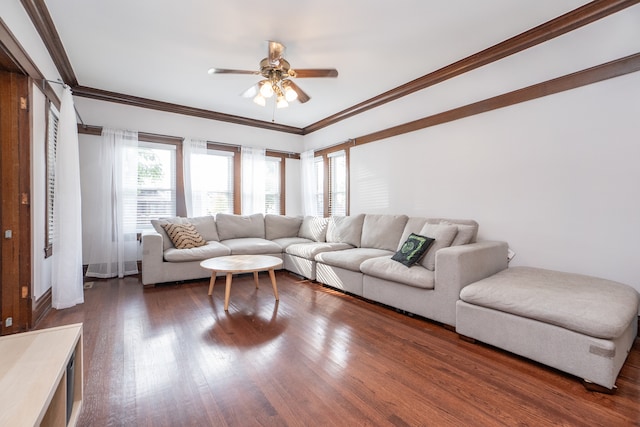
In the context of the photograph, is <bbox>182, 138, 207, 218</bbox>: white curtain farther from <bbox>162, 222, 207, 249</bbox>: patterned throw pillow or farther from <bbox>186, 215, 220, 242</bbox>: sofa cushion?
<bbox>162, 222, 207, 249</bbox>: patterned throw pillow

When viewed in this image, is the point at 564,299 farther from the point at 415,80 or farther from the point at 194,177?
the point at 194,177

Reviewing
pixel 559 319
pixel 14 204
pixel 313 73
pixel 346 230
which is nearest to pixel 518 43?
pixel 313 73

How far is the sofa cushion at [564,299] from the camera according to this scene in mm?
1730

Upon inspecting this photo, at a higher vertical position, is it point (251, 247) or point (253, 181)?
point (253, 181)

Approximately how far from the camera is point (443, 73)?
3.56 meters

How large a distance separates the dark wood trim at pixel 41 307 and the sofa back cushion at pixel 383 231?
368 centimetres

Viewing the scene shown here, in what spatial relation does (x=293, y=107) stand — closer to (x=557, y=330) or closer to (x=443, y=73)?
(x=443, y=73)

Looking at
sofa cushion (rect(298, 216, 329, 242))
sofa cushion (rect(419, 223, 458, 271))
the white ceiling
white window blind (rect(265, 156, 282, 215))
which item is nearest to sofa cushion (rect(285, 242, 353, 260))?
sofa cushion (rect(298, 216, 329, 242))

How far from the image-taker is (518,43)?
9.46 ft

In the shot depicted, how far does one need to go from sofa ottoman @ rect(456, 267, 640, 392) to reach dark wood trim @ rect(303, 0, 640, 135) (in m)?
2.22

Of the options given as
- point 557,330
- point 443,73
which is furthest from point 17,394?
point 443,73

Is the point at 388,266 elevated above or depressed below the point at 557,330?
above

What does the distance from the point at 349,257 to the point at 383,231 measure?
2.51ft

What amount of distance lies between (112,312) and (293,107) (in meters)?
3.86
